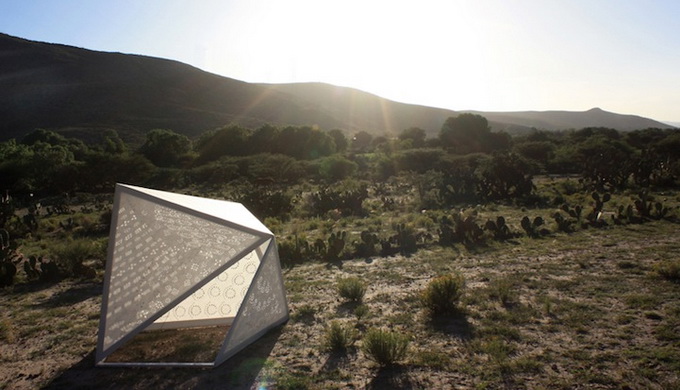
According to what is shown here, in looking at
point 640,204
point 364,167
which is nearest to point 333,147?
point 364,167

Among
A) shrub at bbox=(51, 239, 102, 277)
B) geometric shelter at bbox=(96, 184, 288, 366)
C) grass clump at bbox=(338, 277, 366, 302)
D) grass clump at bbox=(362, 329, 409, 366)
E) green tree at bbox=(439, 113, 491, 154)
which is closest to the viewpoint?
grass clump at bbox=(362, 329, 409, 366)

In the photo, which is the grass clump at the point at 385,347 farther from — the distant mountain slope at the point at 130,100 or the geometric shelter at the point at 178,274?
the distant mountain slope at the point at 130,100

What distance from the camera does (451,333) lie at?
6.61 meters

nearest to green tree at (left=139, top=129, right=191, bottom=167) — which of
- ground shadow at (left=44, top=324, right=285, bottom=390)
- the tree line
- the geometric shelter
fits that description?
the tree line

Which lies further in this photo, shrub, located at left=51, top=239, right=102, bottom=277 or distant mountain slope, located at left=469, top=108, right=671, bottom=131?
distant mountain slope, located at left=469, top=108, right=671, bottom=131

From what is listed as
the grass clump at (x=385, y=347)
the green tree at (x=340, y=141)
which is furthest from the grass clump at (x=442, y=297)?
the green tree at (x=340, y=141)

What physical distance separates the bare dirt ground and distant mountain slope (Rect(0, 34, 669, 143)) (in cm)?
6351

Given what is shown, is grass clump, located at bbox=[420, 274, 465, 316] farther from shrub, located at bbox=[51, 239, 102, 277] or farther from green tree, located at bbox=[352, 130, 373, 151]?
green tree, located at bbox=[352, 130, 373, 151]

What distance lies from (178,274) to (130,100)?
8172 cm

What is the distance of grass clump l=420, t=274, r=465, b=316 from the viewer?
738 centimetres

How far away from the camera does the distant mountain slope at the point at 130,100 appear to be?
2768 inches

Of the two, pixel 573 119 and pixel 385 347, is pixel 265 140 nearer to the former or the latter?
pixel 385 347

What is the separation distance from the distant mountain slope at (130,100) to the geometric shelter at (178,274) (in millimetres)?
64020

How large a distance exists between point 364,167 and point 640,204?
26.4 meters
